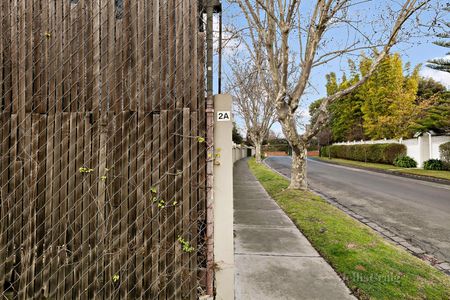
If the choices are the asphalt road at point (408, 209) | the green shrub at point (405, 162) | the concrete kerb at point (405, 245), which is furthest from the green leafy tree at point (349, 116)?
the concrete kerb at point (405, 245)

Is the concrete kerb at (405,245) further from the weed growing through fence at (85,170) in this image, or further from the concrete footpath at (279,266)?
the weed growing through fence at (85,170)

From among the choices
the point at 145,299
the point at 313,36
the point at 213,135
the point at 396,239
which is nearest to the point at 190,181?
the point at 213,135

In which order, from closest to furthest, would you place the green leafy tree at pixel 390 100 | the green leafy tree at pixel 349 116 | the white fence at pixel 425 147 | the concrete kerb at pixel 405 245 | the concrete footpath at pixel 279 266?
the concrete footpath at pixel 279 266
the concrete kerb at pixel 405 245
the white fence at pixel 425 147
the green leafy tree at pixel 390 100
the green leafy tree at pixel 349 116

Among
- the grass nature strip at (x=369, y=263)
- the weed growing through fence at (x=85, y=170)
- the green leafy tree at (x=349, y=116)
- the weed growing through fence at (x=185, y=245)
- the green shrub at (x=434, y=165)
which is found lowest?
the grass nature strip at (x=369, y=263)

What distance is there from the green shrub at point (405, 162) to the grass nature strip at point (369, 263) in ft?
55.6

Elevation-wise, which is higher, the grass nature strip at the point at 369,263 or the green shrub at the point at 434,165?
the green shrub at the point at 434,165

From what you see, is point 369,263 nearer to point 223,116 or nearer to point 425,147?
point 223,116

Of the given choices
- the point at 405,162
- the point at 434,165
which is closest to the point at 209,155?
the point at 434,165

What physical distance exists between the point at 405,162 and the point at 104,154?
21.7m

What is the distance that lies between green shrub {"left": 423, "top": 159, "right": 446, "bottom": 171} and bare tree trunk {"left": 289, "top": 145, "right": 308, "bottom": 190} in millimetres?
12942

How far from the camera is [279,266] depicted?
119 inches

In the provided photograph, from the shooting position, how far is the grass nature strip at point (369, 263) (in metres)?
2.58

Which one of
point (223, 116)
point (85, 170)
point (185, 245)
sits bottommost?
point (185, 245)

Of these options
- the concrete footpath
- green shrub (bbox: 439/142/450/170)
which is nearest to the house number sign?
the concrete footpath
